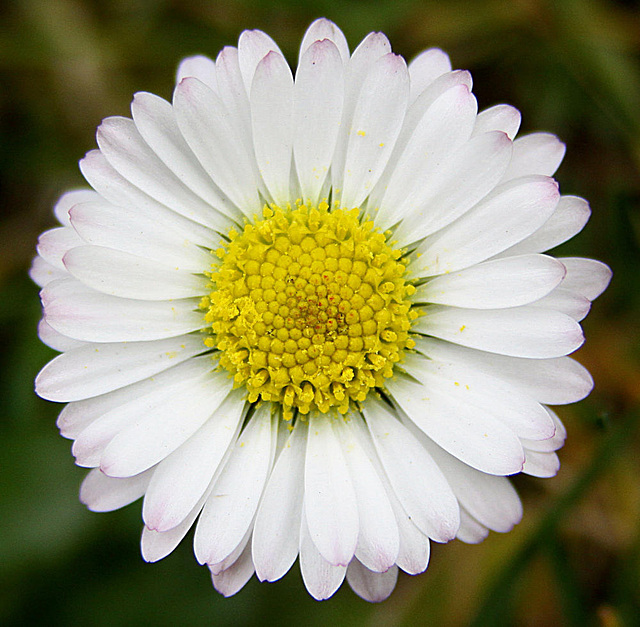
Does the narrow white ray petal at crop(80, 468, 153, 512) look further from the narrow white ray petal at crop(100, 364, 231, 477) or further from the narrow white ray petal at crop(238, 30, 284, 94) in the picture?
the narrow white ray petal at crop(238, 30, 284, 94)

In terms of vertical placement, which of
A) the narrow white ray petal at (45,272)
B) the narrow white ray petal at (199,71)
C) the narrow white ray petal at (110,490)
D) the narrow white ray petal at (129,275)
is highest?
the narrow white ray petal at (199,71)

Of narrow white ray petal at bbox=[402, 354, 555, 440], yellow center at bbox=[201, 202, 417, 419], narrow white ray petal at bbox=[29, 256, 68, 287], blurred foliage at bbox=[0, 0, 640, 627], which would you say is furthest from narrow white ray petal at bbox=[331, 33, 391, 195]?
blurred foliage at bbox=[0, 0, 640, 627]

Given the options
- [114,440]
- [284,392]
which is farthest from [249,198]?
[114,440]

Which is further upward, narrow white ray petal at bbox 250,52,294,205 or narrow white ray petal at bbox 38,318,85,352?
narrow white ray petal at bbox 250,52,294,205

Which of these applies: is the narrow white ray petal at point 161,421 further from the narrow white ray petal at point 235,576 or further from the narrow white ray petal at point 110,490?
the narrow white ray petal at point 235,576

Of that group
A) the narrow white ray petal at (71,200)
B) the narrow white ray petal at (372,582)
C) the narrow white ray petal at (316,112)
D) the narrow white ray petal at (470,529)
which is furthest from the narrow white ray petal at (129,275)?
the narrow white ray petal at (470,529)

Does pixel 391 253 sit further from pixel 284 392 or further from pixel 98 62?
pixel 98 62
